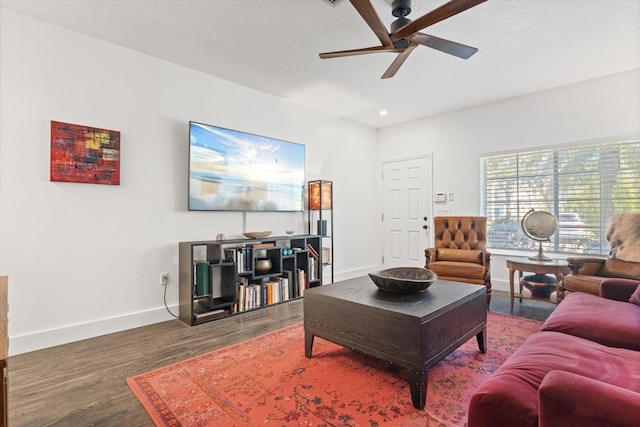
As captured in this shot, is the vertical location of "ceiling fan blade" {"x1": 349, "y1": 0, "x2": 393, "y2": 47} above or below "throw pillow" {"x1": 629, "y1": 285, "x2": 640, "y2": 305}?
above

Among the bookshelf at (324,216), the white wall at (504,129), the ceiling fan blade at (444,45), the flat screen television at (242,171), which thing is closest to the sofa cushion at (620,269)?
the white wall at (504,129)

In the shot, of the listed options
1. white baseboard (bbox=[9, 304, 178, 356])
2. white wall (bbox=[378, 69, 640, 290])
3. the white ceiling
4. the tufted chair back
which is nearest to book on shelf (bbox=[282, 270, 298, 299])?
white baseboard (bbox=[9, 304, 178, 356])

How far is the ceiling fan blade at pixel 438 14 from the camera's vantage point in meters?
1.82

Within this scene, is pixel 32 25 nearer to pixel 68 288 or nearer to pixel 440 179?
pixel 68 288

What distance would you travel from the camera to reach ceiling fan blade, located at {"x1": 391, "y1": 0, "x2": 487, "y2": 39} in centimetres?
182

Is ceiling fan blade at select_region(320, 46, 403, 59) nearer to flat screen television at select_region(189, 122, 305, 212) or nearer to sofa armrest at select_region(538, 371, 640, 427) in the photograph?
flat screen television at select_region(189, 122, 305, 212)

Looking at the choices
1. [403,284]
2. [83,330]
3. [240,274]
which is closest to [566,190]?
[403,284]

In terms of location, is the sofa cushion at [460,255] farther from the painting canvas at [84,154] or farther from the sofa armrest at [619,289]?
the painting canvas at [84,154]

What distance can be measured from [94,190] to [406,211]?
4.29 meters

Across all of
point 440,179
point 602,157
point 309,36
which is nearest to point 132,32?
point 309,36

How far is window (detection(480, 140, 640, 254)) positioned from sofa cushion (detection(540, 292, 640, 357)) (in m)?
2.16

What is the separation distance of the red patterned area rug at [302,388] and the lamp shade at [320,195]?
220 cm

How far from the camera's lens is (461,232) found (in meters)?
4.00

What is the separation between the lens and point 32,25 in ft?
8.21
